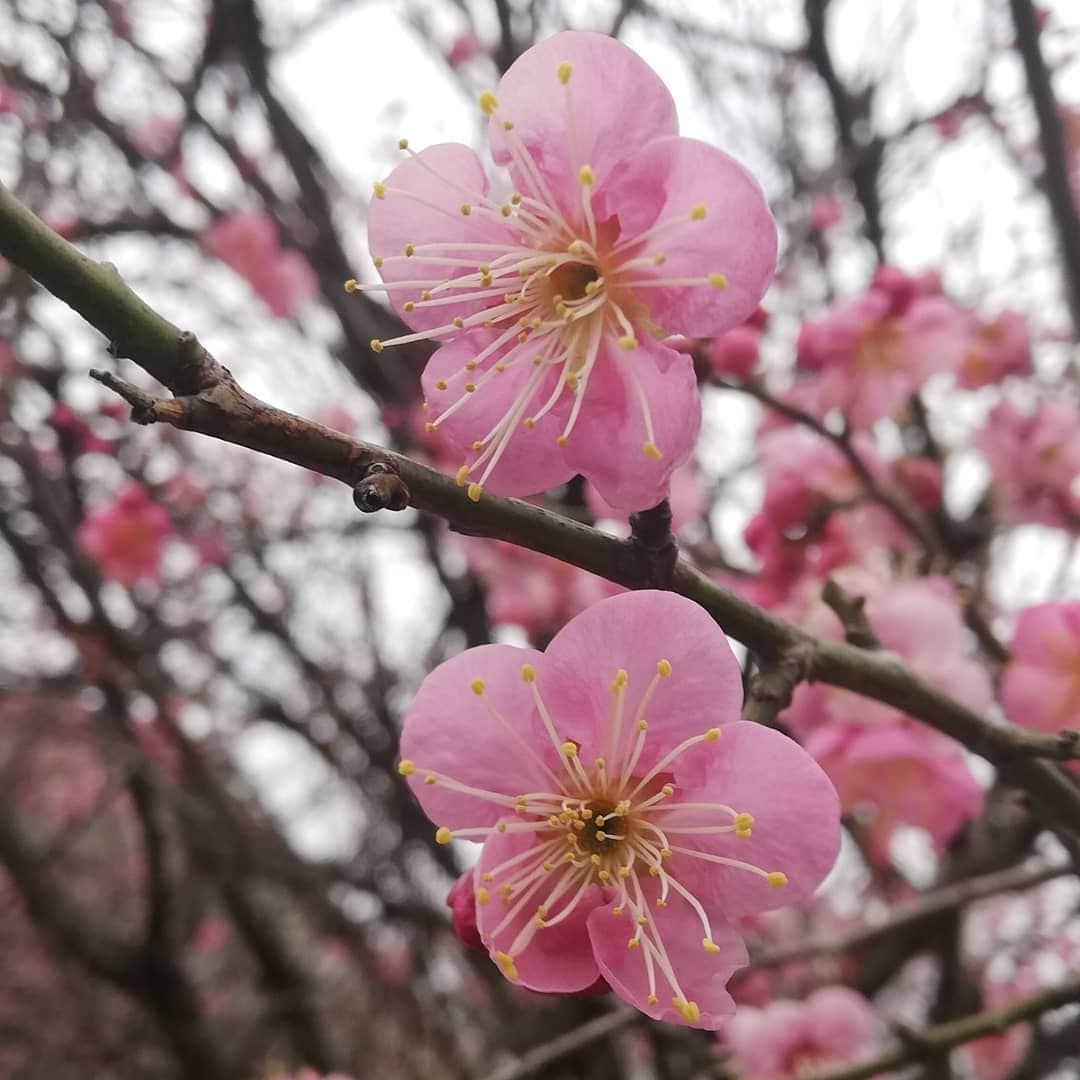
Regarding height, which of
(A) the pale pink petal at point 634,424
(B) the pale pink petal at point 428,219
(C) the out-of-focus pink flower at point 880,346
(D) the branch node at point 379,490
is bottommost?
(D) the branch node at point 379,490

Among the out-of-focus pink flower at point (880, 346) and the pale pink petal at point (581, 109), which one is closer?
the pale pink petal at point (581, 109)

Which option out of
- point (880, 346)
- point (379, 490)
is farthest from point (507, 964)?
point (880, 346)

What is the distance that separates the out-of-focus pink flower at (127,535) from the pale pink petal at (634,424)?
83.8 inches

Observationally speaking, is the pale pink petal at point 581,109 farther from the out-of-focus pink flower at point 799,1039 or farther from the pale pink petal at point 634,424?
the out-of-focus pink flower at point 799,1039

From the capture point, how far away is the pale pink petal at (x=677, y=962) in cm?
60

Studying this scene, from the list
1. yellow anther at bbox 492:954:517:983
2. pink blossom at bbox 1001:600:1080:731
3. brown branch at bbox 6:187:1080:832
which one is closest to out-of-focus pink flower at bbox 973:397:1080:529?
pink blossom at bbox 1001:600:1080:731

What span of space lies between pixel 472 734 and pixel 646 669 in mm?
121

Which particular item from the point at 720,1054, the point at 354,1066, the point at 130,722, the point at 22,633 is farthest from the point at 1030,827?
the point at 22,633

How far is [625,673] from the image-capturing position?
1.98 feet

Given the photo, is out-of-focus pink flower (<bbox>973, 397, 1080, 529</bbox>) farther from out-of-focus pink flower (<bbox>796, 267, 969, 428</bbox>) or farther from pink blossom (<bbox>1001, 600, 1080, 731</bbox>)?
pink blossom (<bbox>1001, 600, 1080, 731</bbox>)

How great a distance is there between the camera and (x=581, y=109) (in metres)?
0.66

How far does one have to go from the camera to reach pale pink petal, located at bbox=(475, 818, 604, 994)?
2.04 feet

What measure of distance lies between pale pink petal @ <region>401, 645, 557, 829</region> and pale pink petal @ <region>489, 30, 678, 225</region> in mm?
321

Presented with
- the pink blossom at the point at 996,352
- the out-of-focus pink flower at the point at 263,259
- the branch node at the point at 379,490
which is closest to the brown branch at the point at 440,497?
the branch node at the point at 379,490
